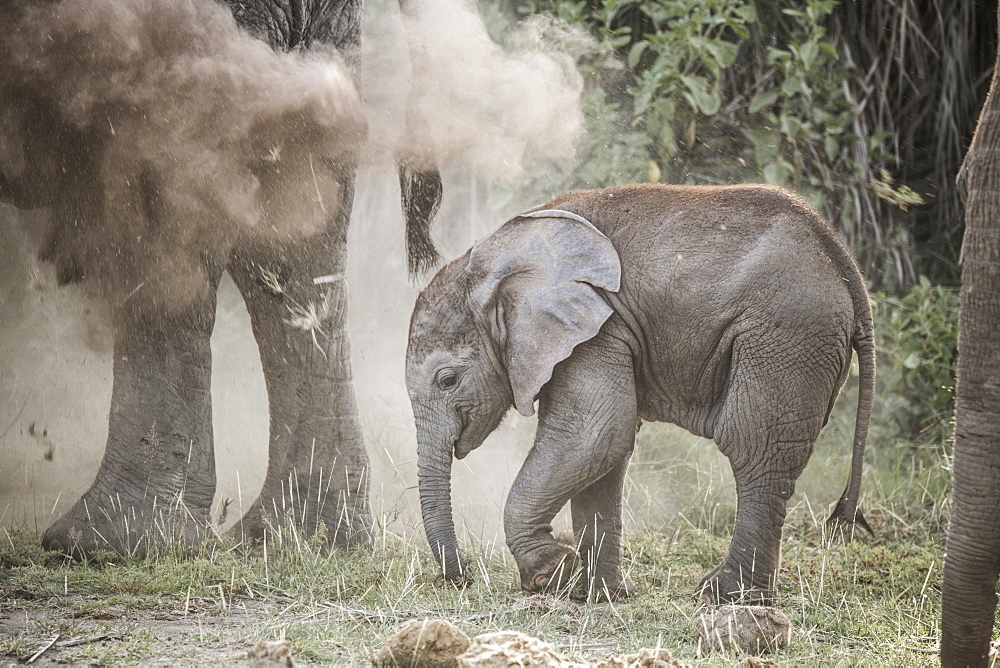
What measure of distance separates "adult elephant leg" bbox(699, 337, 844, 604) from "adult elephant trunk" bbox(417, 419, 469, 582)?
100 cm

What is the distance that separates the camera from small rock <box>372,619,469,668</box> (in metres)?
3.48

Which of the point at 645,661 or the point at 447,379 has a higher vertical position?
the point at 447,379

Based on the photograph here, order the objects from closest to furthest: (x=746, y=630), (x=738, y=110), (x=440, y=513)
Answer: (x=746, y=630)
(x=440, y=513)
(x=738, y=110)

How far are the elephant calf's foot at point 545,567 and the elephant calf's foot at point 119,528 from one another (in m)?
1.60

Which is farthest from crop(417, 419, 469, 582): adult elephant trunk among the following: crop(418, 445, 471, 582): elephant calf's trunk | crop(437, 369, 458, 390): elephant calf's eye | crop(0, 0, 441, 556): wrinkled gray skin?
crop(0, 0, 441, 556): wrinkled gray skin

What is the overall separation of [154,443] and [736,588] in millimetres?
2612

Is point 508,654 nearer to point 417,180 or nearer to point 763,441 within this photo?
point 763,441

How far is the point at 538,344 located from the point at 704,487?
2.29m

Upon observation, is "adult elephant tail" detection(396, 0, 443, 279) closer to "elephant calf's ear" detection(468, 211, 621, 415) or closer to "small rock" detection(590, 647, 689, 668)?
"elephant calf's ear" detection(468, 211, 621, 415)

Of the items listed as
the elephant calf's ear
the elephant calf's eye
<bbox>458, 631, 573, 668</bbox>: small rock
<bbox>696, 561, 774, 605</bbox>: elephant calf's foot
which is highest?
the elephant calf's ear

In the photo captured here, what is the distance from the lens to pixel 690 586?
17.4ft

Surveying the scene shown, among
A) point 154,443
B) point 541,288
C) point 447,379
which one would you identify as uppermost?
point 541,288

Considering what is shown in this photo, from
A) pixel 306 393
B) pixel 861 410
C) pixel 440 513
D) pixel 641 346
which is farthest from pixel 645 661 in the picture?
pixel 306 393

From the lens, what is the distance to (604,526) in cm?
521
